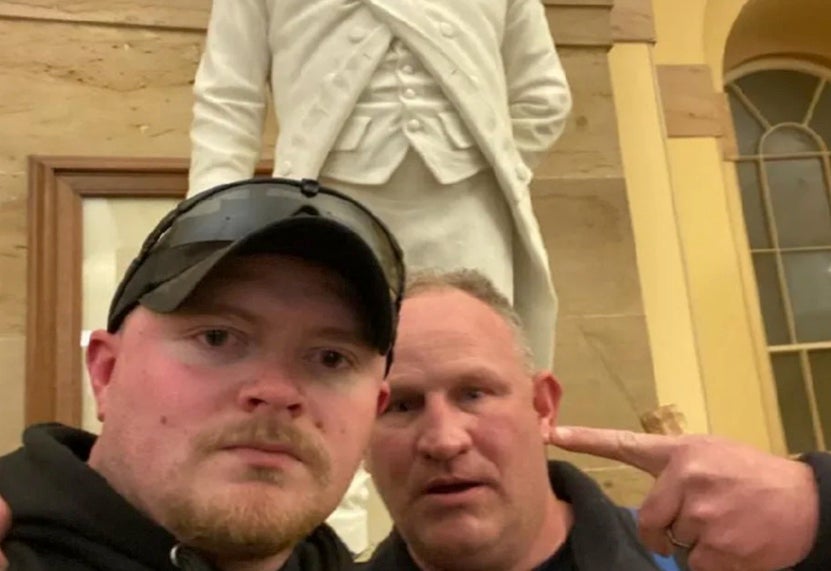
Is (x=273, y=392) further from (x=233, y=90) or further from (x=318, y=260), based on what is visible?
(x=233, y=90)

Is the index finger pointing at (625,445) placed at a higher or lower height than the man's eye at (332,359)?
lower

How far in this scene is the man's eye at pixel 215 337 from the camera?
60 centimetres

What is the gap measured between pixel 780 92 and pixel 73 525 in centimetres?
362

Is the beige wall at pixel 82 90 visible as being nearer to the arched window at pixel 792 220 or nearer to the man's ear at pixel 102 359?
the man's ear at pixel 102 359

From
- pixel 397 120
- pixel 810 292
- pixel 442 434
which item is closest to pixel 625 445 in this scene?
pixel 442 434

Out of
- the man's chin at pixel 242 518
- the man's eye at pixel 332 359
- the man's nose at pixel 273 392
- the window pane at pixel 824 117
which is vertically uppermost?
the window pane at pixel 824 117

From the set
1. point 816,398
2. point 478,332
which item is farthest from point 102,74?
point 816,398

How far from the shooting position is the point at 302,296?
616 millimetres

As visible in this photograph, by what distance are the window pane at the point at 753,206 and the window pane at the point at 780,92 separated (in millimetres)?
234

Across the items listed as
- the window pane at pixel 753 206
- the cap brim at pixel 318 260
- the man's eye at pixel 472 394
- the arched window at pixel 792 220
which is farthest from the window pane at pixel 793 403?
the cap brim at pixel 318 260

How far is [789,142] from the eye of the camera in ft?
12.0

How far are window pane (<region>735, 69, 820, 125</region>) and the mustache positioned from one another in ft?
11.2

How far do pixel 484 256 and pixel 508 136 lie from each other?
0.16m

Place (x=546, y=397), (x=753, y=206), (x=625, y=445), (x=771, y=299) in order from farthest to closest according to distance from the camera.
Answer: (x=753, y=206), (x=771, y=299), (x=546, y=397), (x=625, y=445)
